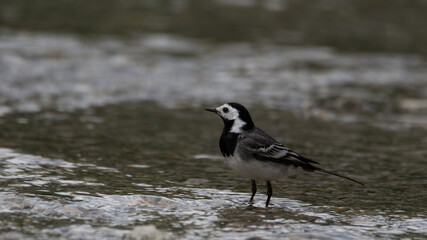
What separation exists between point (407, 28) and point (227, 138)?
718 inches

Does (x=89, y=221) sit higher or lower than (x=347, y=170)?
lower

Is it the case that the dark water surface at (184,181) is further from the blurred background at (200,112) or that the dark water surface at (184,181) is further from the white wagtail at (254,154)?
the white wagtail at (254,154)

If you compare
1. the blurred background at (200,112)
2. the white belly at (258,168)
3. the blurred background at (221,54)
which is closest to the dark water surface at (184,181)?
the blurred background at (200,112)

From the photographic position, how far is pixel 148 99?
50.5ft

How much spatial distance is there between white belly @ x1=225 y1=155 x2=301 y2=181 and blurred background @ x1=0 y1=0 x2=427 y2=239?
0.36m

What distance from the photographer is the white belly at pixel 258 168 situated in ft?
25.4

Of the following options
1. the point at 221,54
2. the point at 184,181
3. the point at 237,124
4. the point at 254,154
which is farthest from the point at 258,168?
the point at 221,54

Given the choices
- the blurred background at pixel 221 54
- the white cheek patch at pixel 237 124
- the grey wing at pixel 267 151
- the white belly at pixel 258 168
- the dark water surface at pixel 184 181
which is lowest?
the dark water surface at pixel 184 181

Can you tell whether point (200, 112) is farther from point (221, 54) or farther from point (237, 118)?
point (237, 118)

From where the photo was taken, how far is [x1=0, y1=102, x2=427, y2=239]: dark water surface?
6992mm

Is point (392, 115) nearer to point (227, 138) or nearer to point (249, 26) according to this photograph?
point (227, 138)

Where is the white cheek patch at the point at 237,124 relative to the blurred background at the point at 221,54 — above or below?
below

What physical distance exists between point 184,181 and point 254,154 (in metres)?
1.48

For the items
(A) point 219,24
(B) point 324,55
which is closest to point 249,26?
(A) point 219,24
